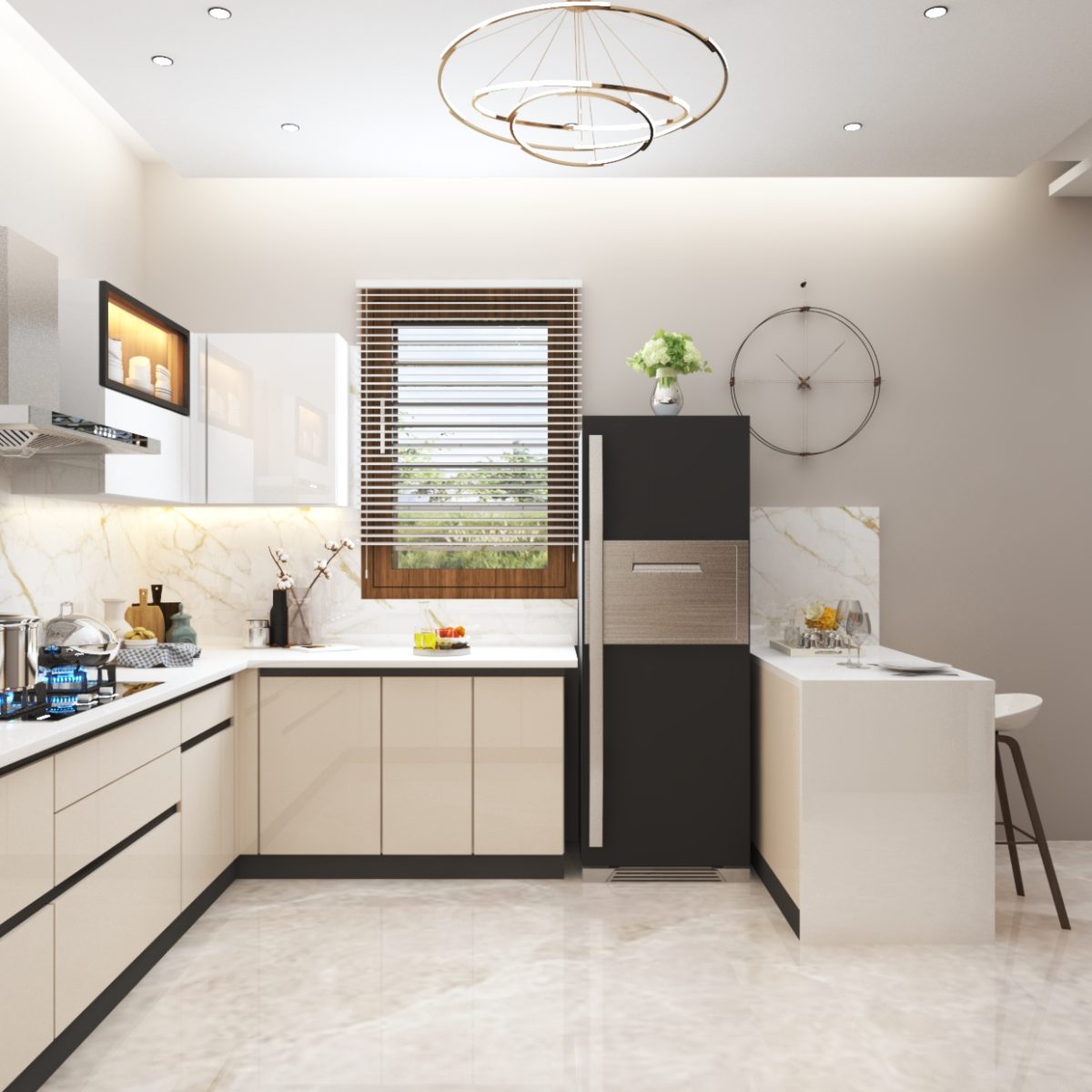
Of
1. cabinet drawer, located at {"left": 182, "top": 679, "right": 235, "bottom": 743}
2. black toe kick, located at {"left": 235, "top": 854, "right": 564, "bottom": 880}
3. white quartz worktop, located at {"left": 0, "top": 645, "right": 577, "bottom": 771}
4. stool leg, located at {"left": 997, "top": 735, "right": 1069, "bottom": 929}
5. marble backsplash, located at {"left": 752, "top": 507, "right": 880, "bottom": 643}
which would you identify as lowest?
black toe kick, located at {"left": 235, "top": 854, "right": 564, "bottom": 880}

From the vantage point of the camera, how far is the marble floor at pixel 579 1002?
88.8 inches

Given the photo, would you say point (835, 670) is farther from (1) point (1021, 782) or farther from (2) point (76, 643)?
(2) point (76, 643)

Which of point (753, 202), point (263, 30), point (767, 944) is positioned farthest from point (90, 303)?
point (767, 944)

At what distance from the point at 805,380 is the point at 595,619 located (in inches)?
59.9

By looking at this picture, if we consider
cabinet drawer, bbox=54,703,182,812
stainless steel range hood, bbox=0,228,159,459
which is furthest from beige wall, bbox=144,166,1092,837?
cabinet drawer, bbox=54,703,182,812

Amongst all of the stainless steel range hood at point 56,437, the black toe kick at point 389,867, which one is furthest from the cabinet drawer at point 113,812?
the stainless steel range hood at point 56,437

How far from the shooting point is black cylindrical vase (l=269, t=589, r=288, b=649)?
13.1 ft

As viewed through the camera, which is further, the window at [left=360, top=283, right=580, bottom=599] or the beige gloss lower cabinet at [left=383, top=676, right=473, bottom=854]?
the window at [left=360, top=283, right=580, bottom=599]

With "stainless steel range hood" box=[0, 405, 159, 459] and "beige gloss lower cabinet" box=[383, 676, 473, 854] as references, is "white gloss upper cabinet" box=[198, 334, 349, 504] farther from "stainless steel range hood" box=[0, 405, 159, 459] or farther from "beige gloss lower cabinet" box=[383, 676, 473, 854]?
"beige gloss lower cabinet" box=[383, 676, 473, 854]

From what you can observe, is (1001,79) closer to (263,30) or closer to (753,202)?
(753,202)

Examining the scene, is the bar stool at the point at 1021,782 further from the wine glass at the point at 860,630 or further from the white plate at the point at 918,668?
the wine glass at the point at 860,630

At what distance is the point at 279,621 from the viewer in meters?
3.98

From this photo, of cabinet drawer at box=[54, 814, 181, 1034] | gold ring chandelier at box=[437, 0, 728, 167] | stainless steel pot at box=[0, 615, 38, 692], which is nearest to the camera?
cabinet drawer at box=[54, 814, 181, 1034]

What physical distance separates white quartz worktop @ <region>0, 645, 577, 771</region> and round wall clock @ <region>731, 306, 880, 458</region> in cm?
139
